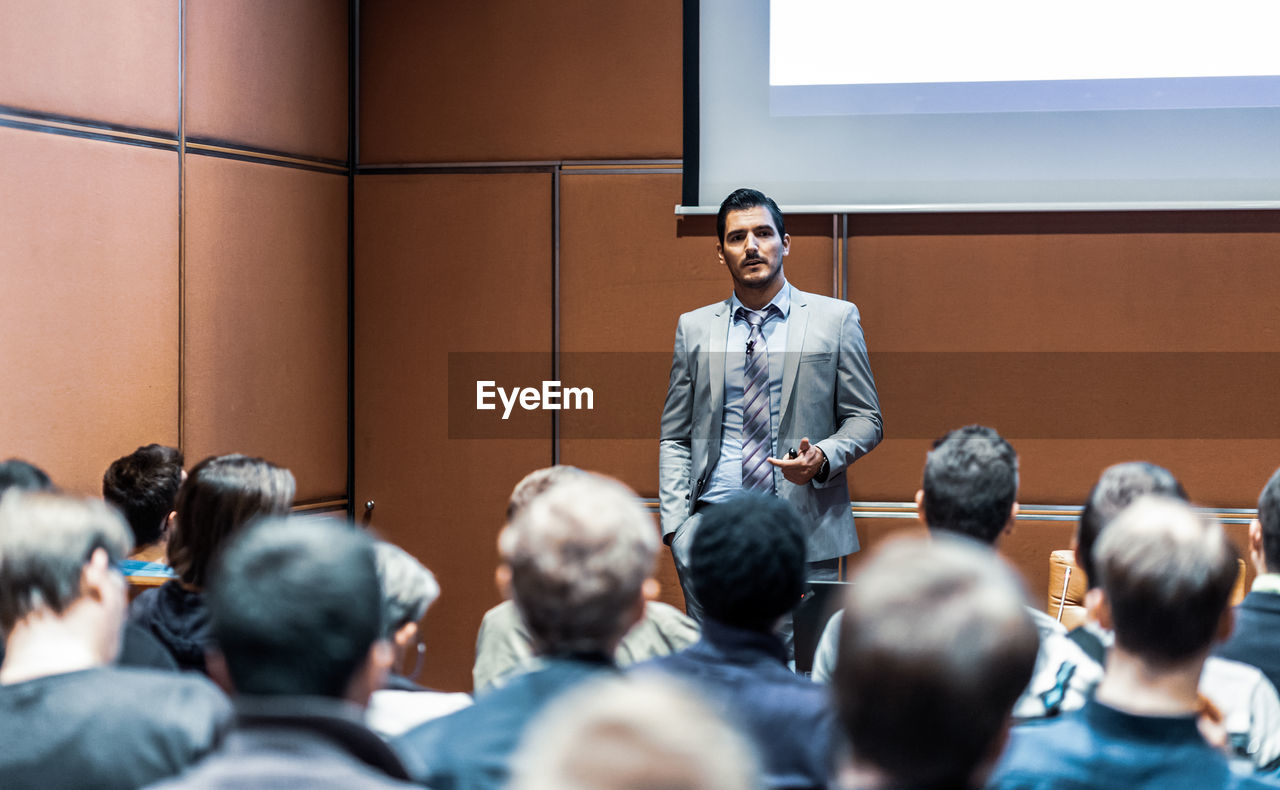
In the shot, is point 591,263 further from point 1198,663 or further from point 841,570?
point 1198,663

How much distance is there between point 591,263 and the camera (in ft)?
13.7

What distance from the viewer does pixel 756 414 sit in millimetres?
3375

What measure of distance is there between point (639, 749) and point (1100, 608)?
1.03 meters

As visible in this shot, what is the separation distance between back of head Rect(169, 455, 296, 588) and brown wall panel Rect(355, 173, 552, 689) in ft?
7.15

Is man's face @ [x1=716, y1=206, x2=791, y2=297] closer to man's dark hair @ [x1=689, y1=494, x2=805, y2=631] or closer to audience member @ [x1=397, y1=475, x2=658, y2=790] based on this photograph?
man's dark hair @ [x1=689, y1=494, x2=805, y2=631]

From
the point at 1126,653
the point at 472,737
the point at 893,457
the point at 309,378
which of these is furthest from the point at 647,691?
the point at 309,378

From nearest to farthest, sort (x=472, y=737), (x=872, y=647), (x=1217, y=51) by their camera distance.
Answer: (x=872, y=647)
(x=472, y=737)
(x=1217, y=51)

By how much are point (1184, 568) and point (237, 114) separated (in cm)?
343

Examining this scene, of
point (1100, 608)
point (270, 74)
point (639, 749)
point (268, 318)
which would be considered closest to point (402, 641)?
point (1100, 608)

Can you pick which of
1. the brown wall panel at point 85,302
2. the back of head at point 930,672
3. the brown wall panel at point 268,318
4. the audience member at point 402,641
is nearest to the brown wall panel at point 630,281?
the brown wall panel at point 268,318

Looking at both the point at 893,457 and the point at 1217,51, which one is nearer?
the point at 1217,51

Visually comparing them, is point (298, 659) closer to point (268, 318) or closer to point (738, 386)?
point (738, 386)

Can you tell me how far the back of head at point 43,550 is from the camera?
1526 mm

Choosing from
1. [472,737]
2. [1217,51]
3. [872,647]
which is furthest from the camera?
[1217,51]
